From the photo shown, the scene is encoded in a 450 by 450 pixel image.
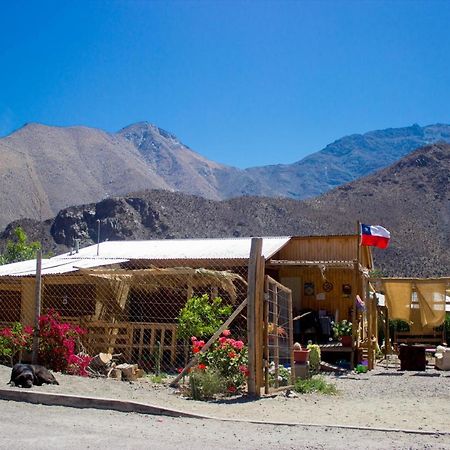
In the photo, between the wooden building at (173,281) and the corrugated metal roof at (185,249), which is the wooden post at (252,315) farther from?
the corrugated metal roof at (185,249)

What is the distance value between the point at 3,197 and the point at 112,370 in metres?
95.5

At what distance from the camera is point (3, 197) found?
101688 millimetres

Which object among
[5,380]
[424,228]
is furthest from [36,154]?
[5,380]

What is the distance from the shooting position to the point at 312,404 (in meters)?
9.21

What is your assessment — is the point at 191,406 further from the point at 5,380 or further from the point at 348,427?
the point at 5,380

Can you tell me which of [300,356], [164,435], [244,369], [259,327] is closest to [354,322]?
[300,356]

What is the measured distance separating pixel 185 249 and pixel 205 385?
11.1 metres

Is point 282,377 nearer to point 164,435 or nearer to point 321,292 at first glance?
point 164,435

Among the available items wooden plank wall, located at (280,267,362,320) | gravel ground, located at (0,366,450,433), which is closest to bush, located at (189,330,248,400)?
gravel ground, located at (0,366,450,433)

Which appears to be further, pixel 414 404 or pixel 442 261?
pixel 442 261

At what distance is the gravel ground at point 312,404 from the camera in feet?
25.8

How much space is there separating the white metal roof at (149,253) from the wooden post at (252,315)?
7.69 m

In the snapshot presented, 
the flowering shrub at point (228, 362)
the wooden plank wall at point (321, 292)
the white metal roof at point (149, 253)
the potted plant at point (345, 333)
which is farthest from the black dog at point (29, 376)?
the wooden plank wall at point (321, 292)

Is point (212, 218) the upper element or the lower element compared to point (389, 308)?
upper
